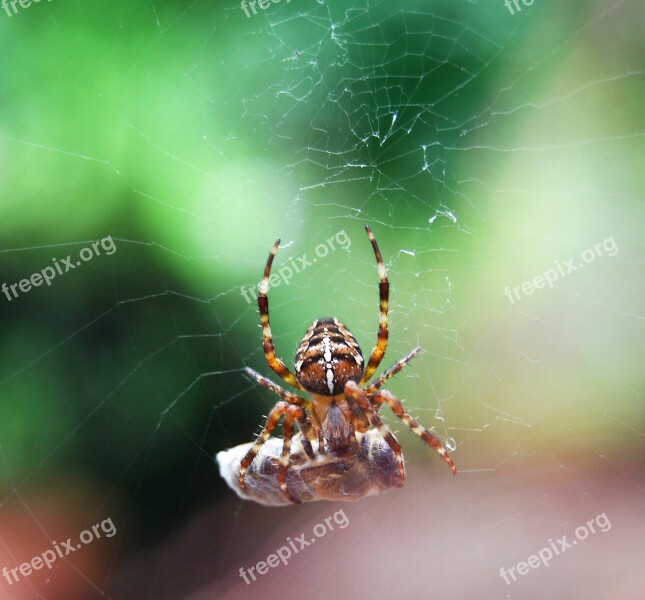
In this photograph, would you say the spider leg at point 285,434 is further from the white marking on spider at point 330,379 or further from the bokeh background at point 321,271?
the bokeh background at point 321,271

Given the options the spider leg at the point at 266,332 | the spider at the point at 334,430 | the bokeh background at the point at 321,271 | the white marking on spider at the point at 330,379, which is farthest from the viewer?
the bokeh background at the point at 321,271

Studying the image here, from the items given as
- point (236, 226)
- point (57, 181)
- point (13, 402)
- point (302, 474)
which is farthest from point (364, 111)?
point (13, 402)

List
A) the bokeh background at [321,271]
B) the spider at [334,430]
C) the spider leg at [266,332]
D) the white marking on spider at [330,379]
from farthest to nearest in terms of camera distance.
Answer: the bokeh background at [321,271] < the spider leg at [266,332] < the white marking on spider at [330,379] < the spider at [334,430]

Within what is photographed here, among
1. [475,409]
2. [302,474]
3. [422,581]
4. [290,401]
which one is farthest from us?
[422,581]

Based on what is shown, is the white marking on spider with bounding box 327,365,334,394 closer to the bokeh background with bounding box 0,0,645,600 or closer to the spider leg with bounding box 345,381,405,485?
the spider leg with bounding box 345,381,405,485

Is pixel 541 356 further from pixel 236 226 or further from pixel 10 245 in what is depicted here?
pixel 10 245

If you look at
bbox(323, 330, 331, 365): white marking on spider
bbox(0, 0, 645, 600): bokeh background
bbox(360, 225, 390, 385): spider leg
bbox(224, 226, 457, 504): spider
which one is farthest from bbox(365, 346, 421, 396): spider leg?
bbox(0, 0, 645, 600): bokeh background

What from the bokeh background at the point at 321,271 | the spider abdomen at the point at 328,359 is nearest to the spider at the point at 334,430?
the spider abdomen at the point at 328,359
